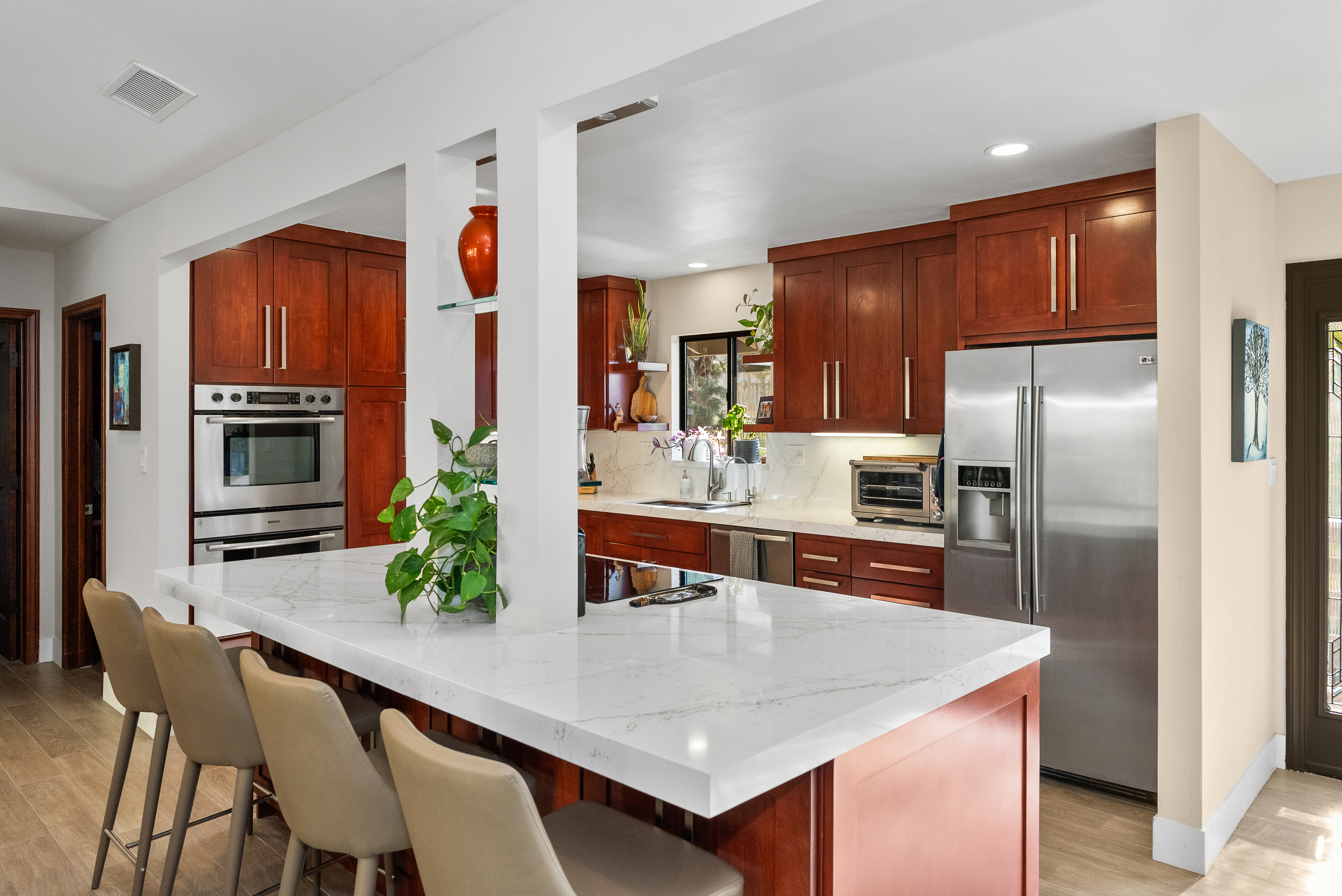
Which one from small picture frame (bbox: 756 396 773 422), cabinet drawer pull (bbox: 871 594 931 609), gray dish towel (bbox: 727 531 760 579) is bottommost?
cabinet drawer pull (bbox: 871 594 931 609)

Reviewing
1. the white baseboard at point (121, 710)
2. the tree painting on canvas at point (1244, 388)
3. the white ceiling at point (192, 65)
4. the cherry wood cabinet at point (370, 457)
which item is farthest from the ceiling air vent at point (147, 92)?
the tree painting on canvas at point (1244, 388)

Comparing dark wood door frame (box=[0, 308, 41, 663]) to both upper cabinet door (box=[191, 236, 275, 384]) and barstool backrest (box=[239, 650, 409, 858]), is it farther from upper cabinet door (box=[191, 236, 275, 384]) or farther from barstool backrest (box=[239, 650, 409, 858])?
barstool backrest (box=[239, 650, 409, 858])

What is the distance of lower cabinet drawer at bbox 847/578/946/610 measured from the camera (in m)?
3.72

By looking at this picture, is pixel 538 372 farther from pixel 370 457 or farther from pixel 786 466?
pixel 786 466

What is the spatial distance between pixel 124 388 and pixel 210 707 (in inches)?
106

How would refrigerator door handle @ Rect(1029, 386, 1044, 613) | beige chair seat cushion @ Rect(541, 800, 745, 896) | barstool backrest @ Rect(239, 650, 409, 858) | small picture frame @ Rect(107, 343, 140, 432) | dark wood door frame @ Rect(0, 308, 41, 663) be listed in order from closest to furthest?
beige chair seat cushion @ Rect(541, 800, 745, 896)
barstool backrest @ Rect(239, 650, 409, 858)
refrigerator door handle @ Rect(1029, 386, 1044, 613)
small picture frame @ Rect(107, 343, 140, 432)
dark wood door frame @ Rect(0, 308, 41, 663)

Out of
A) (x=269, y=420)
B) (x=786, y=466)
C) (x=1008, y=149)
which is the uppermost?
(x=1008, y=149)

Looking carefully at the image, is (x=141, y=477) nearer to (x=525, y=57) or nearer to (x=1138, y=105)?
(x=525, y=57)

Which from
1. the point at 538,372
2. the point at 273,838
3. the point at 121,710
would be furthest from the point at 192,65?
the point at 121,710

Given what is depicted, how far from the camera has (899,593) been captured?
3.84 m

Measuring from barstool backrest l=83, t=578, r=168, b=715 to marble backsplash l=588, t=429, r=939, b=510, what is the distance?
10.7ft

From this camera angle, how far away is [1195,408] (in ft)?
8.93

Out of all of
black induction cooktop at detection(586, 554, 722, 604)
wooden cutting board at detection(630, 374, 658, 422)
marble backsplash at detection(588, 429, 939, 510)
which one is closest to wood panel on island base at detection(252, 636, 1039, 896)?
black induction cooktop at detection(586, 554, 722, 604)

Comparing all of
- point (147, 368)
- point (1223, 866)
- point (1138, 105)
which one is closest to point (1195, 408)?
point (1138, 105)
